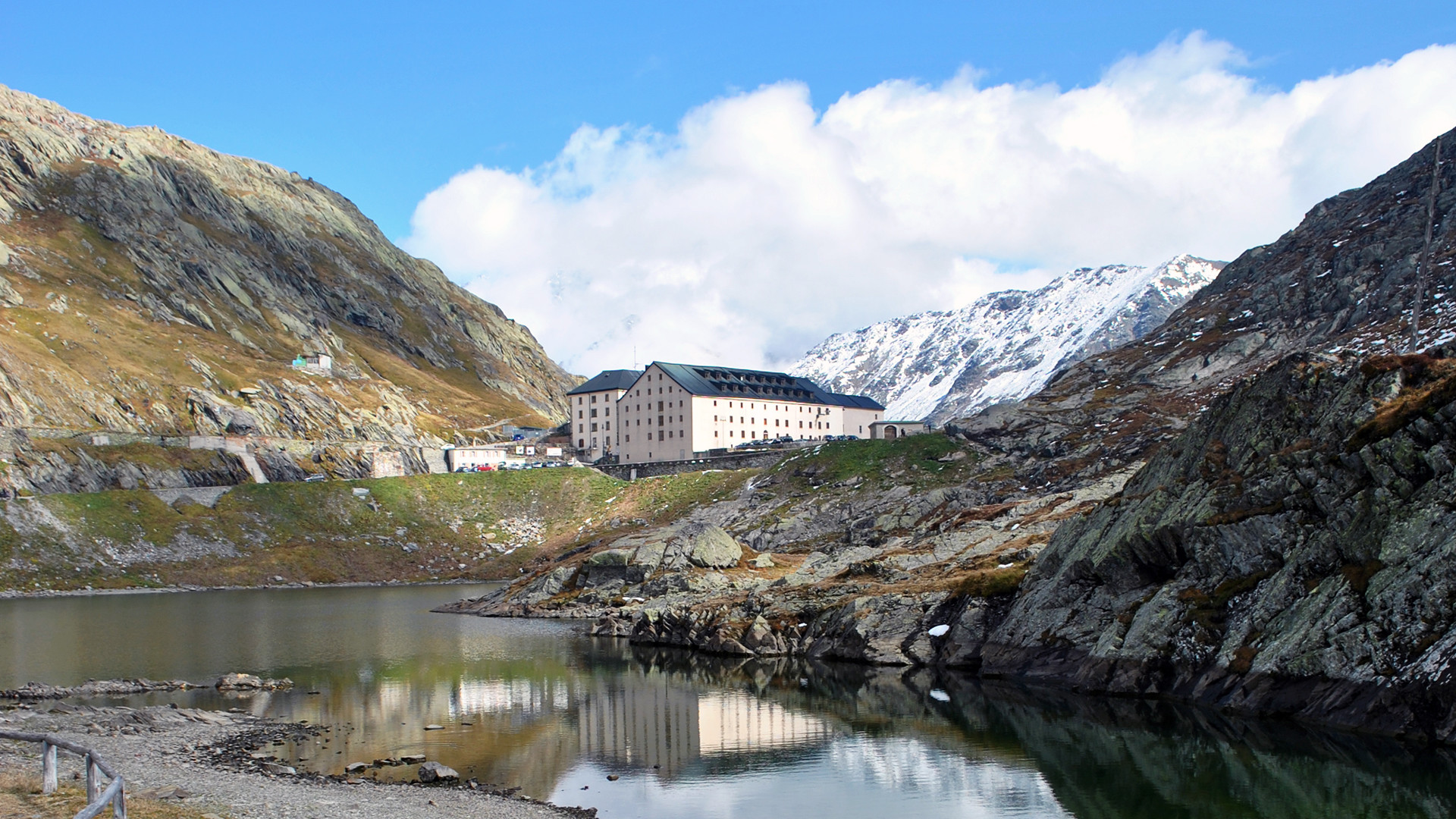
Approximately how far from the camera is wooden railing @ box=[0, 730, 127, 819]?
76.6ft

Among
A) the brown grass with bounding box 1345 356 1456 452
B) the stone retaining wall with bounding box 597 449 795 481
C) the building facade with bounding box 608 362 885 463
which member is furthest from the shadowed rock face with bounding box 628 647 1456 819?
the building facade with bounding box 608 362 885 463

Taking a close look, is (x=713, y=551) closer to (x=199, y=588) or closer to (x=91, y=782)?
(x=199, y=588)

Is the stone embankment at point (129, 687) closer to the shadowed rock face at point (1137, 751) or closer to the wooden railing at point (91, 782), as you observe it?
the shadowed rock face at point (1137, 751)

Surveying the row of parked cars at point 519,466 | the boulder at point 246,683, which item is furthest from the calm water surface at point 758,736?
the row of parked cars at point 519,466

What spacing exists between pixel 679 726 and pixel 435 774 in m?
15.9

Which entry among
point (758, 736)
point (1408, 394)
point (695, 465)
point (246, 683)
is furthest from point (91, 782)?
point (695, 465)

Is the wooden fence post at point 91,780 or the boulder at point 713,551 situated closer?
the wooden fence post at point 91,780

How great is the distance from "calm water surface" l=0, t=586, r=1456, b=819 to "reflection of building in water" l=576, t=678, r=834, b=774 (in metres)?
0.18

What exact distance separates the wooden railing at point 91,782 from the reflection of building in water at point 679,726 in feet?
74.9

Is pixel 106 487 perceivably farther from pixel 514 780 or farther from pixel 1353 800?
pixel 1353 800

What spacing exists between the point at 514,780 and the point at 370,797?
6418mm

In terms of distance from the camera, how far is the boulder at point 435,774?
134ft

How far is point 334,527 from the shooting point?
526ft

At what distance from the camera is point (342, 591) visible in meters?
140
